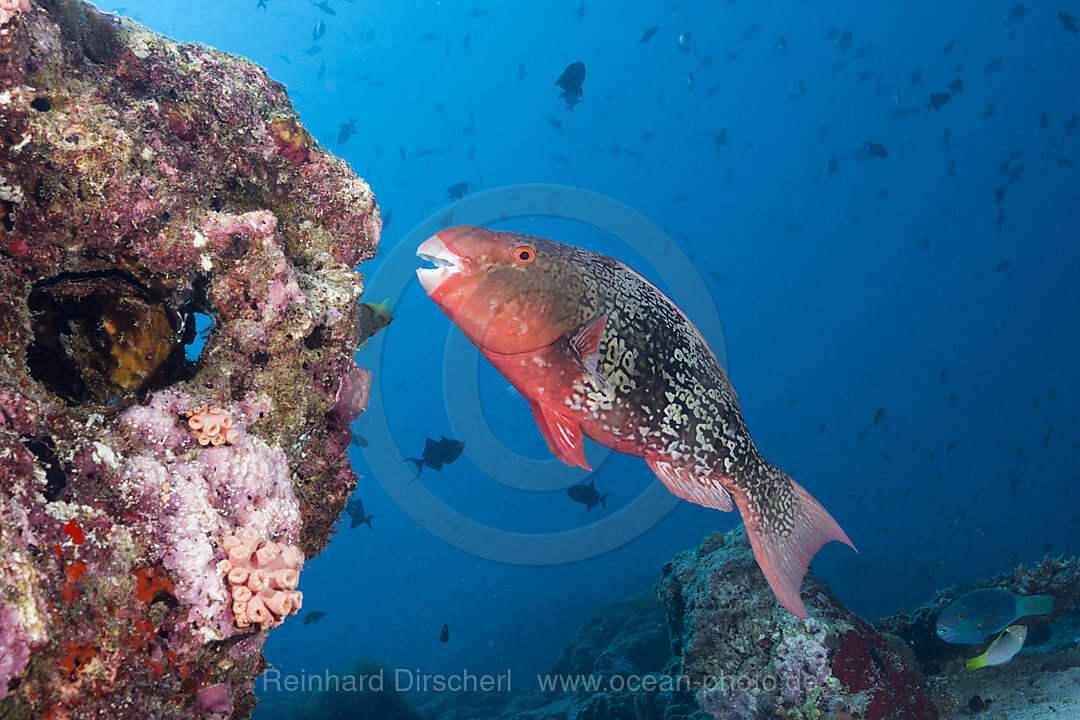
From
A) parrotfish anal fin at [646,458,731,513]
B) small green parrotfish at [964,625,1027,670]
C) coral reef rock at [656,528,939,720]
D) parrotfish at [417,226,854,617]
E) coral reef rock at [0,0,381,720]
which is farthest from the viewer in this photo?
small green parrotfish at [964,625,1027,670]

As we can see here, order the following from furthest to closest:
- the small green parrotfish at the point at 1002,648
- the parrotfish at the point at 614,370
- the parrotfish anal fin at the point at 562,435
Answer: the small green parrotfish at the point at 1002,648 → the parrotfish anal fin at the point at 562,435 → the parrotfish at the point at 614,370

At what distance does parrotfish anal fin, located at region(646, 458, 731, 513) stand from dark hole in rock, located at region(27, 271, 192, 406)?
8.48 ft

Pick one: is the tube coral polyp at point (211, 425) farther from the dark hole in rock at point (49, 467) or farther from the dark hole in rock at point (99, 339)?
the dark hole in rock at point (49, 467)

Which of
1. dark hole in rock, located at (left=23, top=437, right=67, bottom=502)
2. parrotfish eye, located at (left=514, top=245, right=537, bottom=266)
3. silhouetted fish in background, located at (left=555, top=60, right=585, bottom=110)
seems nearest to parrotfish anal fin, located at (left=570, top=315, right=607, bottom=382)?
parrotfish eye, located at (left=514, top=245, right=537, bottom=266)

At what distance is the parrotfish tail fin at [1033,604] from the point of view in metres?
5.62

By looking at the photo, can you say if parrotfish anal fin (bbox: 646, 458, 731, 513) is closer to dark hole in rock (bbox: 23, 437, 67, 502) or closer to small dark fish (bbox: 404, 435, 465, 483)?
dark hole in rock (bbox: 23, 437, 67, 502)

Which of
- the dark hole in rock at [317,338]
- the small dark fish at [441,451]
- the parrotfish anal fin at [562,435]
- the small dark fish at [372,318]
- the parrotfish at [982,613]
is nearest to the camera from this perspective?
the dark hole in rock at [317,338]

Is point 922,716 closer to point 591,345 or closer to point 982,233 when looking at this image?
point 591,345

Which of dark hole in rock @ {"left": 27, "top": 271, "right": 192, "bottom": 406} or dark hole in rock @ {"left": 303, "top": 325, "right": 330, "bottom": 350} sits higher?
dark hole in rock @ {"left": 303, "top": 325, "right": 330, "bottom": 350}

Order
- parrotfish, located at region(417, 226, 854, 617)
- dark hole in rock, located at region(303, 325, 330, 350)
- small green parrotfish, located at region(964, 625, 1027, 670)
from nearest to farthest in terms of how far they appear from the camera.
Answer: dark hole in rock, located at region(303, 325, 330, 350) < parrotfish, located at region(417, 226, 854, 617) < small green parrotfish, located at region(964, 625, 1027, 670)

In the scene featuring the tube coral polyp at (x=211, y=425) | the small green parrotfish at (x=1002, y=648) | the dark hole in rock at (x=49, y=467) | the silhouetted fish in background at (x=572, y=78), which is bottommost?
the small green parrotfish at (x=1002, y=648)

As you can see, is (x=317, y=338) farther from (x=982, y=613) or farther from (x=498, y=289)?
(x=982, y=613)

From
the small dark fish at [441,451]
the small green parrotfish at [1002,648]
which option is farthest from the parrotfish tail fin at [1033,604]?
the small dark fish at [441,451]

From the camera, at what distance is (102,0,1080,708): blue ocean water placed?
41.4m
